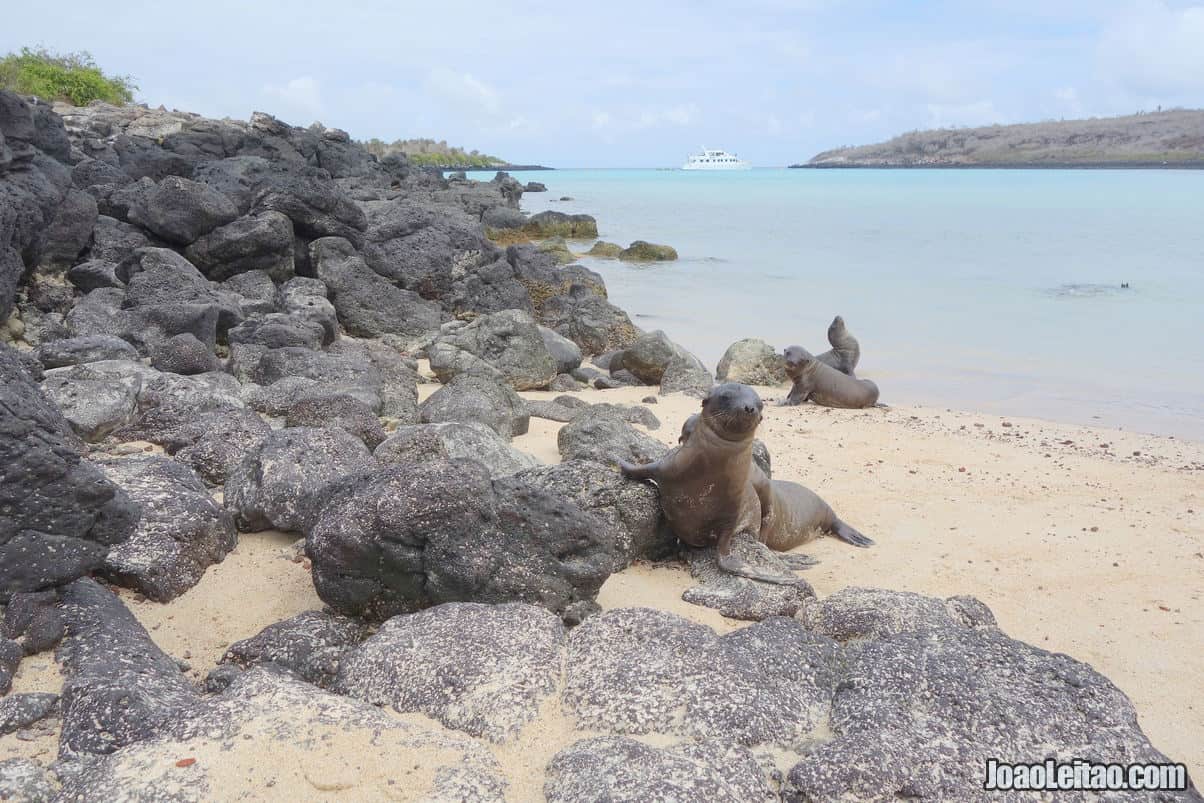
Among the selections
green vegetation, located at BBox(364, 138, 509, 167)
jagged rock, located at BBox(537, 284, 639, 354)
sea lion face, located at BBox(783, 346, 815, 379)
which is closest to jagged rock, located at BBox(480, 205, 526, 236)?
jagged rock, located at BBox(537, 284, 639, 354)

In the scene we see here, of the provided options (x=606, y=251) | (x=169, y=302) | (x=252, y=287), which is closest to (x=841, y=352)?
(x=252, y=287)

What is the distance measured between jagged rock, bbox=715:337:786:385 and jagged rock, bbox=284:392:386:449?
5.68 m

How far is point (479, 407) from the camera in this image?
6.41m

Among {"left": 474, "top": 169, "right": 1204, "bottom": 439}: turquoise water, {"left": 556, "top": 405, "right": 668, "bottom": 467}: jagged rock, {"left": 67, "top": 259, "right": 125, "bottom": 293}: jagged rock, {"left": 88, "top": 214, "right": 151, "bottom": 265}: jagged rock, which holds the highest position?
{"left": 88, "top": 214, "right": 151, "bottom": 265}: jagged rock

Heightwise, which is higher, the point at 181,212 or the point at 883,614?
the point at 181,212

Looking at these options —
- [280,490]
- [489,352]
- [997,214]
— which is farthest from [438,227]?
[997,214]

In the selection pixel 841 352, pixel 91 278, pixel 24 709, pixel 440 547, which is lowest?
pixel 841 352

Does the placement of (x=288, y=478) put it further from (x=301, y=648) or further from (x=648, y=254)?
(x=648, y=254)

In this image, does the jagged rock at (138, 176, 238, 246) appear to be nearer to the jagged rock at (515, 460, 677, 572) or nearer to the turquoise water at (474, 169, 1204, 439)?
the turquoise water at (474, 169, 1204, 439)

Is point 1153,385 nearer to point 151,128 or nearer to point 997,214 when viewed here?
point 151,128

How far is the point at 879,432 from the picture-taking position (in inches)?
319

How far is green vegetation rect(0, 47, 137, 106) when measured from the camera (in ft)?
101

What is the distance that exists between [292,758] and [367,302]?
8591mm

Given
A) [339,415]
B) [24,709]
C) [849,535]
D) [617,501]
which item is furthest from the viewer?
[339,415]
